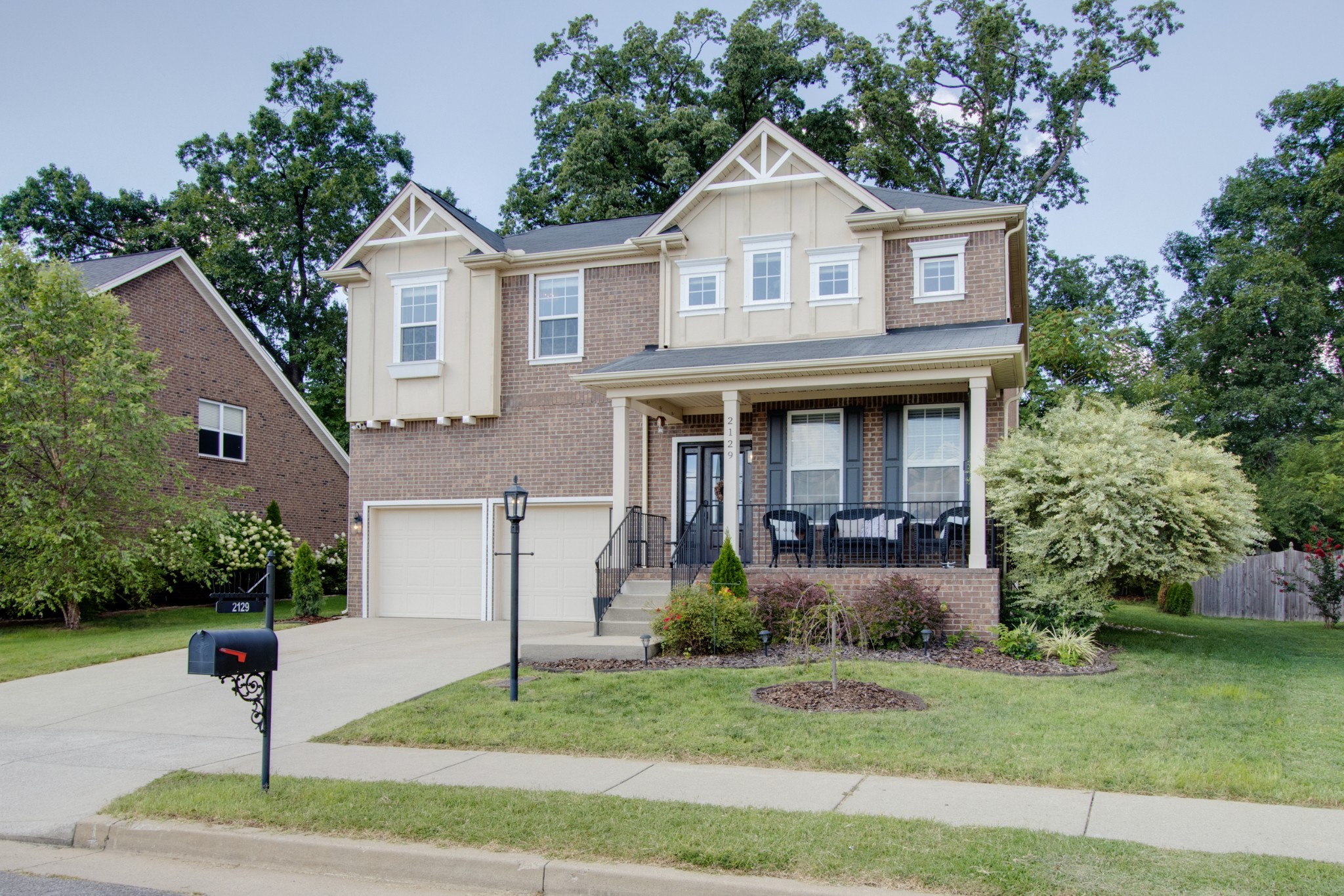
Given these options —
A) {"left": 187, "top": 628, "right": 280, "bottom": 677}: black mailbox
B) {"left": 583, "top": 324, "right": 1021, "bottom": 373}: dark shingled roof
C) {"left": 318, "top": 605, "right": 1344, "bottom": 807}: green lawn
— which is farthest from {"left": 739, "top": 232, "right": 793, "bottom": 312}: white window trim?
{"left": 187, "top": 628, "right": 280, "bottom": 677}: black mailbox

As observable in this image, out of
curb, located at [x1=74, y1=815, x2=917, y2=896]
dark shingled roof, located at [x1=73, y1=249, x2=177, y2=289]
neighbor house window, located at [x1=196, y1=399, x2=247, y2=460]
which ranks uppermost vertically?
dark shingled roof, located at [x1=73, y1=249, x2=177, y2=289]

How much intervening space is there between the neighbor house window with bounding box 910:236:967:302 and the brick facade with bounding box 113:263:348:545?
13424 millimetres

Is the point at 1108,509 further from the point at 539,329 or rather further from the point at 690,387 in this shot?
the point at 539,329

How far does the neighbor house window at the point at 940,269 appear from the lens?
1526cm

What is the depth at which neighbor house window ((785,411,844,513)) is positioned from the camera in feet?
50.3

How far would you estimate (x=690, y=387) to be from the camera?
47.5 ft

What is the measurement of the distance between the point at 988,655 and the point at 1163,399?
69.0ft

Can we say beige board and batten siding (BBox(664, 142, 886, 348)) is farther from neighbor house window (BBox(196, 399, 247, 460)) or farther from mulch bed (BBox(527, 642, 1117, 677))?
neighbor house window (BBox(196, 399, 247, 460))

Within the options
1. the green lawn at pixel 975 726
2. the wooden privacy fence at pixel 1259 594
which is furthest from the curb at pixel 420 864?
the wooden privacy fence at pixel 1259 594

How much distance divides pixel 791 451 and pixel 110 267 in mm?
15028

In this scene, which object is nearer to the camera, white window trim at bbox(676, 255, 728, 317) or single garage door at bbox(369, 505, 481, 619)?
white window trim at bbox(676, 255, 728, 317)

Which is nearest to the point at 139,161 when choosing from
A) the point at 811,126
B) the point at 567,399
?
the point at 811,126

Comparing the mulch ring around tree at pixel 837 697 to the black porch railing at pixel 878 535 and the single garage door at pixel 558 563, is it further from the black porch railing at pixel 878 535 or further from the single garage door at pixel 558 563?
the single garage door at pixel 558 563

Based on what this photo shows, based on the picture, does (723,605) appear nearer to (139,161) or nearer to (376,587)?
(376,587)
